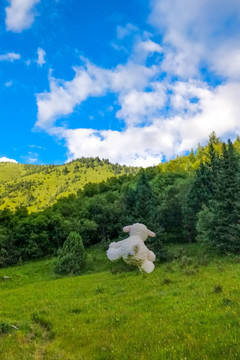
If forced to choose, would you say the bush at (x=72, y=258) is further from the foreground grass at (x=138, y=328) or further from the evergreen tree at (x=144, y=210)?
the foreground grass at (x=138, y=328)

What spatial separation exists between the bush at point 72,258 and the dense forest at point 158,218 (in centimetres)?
922

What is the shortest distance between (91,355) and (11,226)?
55.0m

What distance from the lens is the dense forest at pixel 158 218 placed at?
3378cm

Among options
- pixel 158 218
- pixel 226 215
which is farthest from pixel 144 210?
pixel 226 215

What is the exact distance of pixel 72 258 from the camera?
3750 cm

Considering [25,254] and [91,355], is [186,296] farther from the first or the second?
[25,254]

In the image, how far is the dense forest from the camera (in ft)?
111

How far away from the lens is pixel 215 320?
909 cm

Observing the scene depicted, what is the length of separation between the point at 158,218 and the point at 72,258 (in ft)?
52.9

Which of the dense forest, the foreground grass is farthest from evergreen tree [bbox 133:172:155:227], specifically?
the foreground grass

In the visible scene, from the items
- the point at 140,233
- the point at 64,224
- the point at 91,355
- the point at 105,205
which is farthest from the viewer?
the point at 105,205

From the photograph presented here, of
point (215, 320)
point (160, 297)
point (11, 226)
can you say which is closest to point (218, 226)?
point (160, 297)

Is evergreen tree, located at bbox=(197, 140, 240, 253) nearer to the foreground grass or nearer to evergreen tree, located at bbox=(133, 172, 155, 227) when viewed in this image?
evergreen tree, located at bbox=(133, 172, 155, 227)

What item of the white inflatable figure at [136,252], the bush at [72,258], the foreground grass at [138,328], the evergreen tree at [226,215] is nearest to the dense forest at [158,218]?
the evergreen tree at [226,215]
